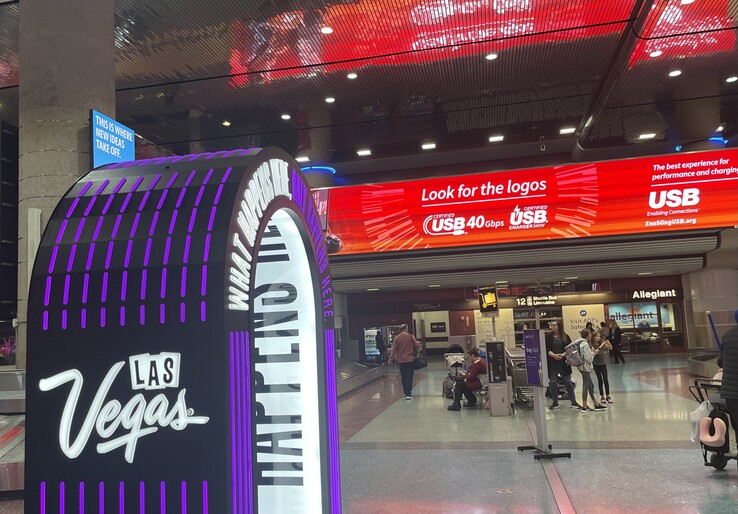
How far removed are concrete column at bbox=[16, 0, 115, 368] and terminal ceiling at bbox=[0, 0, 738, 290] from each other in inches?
116

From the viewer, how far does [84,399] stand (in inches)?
80.1

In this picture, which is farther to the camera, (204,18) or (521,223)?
(521,223)

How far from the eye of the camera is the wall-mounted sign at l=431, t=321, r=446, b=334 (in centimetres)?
2345

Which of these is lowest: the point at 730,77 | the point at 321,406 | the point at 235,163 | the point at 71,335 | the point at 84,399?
the point at 321,406

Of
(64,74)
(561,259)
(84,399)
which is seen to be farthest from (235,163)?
(561,259)

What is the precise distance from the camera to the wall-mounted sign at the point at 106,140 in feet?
16.2

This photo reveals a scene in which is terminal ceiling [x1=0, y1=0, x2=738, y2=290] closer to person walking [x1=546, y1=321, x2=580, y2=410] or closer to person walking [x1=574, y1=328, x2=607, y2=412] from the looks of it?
person walking [x1=546, y1=321, x2=580, y2=410]

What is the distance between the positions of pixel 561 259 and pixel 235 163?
1555 cm

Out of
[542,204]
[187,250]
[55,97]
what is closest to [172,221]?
[187,250]

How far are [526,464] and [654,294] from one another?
59.2 ft

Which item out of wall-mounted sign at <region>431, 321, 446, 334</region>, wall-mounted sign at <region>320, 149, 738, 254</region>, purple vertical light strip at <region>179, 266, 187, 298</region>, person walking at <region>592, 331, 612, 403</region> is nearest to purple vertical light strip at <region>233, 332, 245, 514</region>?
purple vertical light strip at <region>179, 266, 187, 298</region>

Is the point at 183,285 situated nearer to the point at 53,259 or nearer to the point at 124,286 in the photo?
the point at 124,286

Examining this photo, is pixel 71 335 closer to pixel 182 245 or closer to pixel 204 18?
pixel 182 245

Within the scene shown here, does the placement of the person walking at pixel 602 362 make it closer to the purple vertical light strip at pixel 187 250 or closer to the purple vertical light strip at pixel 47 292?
the purple vertical light strip at pixel 187 250
